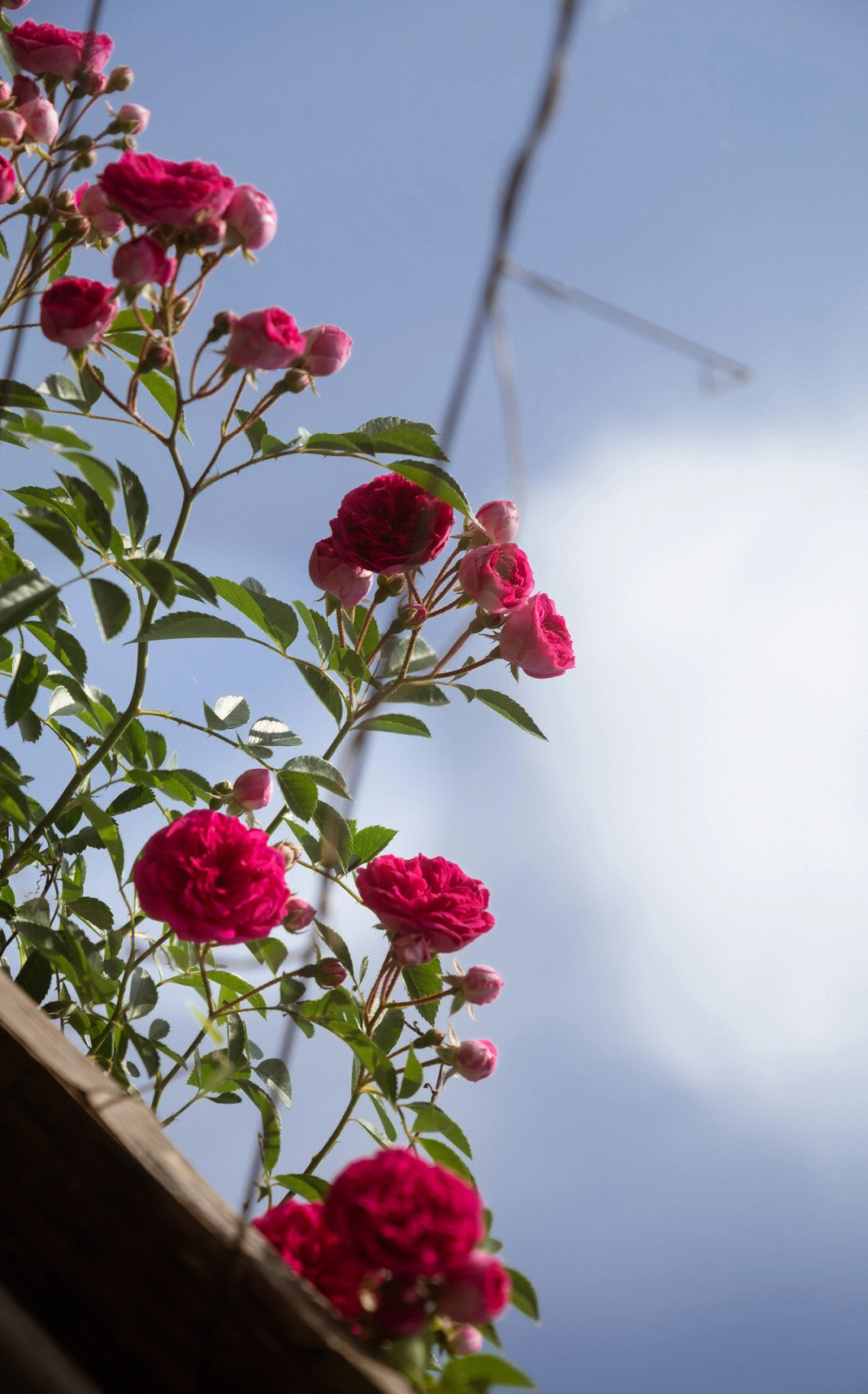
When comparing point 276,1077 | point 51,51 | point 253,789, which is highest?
point 51,51

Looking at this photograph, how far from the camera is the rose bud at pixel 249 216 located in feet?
1.55

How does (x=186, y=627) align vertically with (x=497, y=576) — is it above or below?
below

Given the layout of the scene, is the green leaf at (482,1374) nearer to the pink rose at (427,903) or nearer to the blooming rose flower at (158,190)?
the pink rose at (427,903)

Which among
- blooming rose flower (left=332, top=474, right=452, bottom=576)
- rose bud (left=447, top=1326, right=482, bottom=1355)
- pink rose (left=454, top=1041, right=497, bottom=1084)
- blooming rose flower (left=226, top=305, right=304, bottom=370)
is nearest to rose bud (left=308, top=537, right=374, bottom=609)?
blooming rose flower (left=332, top=474, right=452, bottom=576)

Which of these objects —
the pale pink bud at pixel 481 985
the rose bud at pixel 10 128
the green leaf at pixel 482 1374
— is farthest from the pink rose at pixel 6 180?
the green leaf at pixel 482 1374

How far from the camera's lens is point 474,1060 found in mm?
527

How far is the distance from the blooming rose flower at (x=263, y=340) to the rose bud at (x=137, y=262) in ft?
0.14

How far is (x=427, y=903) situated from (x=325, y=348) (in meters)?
0.27

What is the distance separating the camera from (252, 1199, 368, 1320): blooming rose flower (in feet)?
0.98

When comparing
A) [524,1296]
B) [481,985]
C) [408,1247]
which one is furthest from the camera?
[481,985]

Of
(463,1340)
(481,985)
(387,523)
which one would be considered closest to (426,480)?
(387,523)

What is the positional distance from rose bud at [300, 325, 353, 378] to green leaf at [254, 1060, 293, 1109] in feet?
1.17

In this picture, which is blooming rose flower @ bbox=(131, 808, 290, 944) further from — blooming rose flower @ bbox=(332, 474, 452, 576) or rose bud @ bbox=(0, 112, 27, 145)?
rose bud @ bbox=(0, 112, 27, 145)

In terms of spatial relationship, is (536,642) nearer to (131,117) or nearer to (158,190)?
(158,190)
